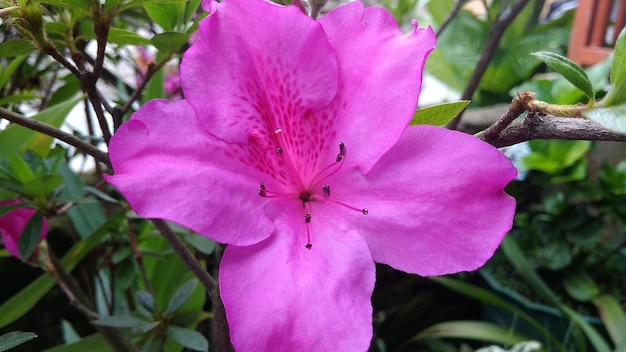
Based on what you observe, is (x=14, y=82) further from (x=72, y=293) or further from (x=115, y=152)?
(x=115, y=152)

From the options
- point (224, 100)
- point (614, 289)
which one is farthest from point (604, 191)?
point (224, 100)

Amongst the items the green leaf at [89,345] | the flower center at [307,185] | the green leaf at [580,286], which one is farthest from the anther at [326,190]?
Answer: the green leaf at [580,286]

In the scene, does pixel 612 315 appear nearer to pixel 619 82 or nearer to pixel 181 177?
pixel 619 82

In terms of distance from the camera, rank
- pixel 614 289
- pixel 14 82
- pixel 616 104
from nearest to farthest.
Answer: pixel 616 104, pixel 14 82, pixel 614 289

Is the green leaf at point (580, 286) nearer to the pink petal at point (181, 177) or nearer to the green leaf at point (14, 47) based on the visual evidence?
the pink petal at point (181, 177)

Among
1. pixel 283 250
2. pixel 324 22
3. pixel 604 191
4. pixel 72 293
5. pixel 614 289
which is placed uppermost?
pixel 324 22

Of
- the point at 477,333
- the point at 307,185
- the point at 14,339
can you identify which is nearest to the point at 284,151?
the point at 307,185
